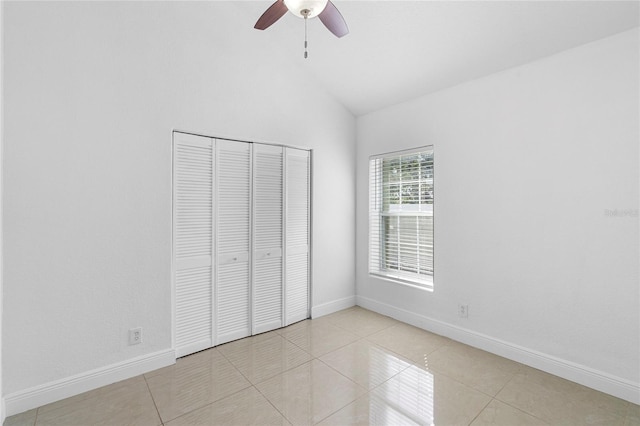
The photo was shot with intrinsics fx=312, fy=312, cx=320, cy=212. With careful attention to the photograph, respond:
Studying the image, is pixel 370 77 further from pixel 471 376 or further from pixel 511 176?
pixel 471 376

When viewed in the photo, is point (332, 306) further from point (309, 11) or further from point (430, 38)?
point (309, 11)

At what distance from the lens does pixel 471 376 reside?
247cm

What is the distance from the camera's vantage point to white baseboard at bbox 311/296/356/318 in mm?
3771

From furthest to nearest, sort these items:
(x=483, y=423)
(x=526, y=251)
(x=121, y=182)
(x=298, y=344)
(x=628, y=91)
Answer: (x=298, y=344) → (x=526, y=251) → (x=121, y=182) → (x=628, y=91) → (x=483, y=423)

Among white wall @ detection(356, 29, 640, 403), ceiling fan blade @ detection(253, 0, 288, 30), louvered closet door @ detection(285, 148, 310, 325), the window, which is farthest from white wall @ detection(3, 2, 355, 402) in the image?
white wall @ detection(356, 29, 640, 403)

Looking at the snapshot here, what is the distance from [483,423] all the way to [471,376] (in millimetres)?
556

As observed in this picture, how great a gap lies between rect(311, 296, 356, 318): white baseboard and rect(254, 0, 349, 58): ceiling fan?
2839mm

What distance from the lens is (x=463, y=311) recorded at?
3074 mm

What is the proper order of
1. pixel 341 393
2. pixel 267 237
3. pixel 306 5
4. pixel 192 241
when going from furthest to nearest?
pixel 267 237
pixel 192 241
pixel 341 393
pixel 306 5

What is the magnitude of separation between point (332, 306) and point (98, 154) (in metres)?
2.92

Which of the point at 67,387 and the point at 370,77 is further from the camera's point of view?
the point at 370,77

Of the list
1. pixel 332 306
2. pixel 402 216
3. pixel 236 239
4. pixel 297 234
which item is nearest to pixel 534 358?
pixel 402 216

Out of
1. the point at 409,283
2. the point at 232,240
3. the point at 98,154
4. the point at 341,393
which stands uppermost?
the point at 98,154

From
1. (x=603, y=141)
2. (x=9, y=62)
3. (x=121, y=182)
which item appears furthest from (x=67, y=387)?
(x=603, y=141)
